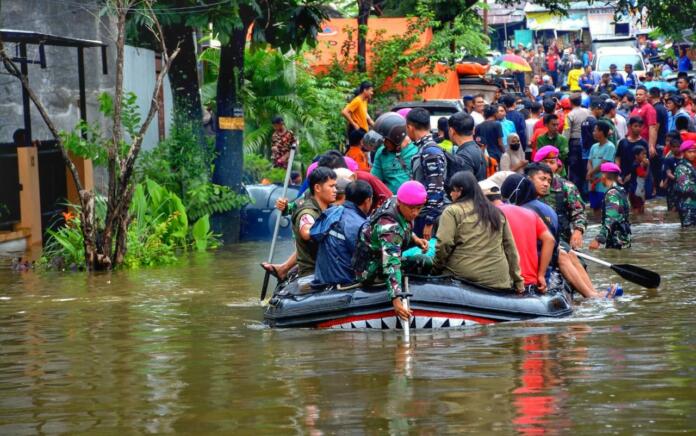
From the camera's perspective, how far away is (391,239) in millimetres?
10945

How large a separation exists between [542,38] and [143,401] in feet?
191

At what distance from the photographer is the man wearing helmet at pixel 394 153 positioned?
12766mm

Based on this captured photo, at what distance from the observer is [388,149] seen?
13.0 m

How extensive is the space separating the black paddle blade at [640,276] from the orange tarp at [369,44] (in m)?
13.8

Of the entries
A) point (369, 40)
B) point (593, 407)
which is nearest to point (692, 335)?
point (593, 407)

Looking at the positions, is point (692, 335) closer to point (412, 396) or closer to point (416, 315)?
point (416, 315)

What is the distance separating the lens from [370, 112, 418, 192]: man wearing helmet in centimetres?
1277

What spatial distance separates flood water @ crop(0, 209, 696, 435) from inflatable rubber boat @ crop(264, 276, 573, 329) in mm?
136

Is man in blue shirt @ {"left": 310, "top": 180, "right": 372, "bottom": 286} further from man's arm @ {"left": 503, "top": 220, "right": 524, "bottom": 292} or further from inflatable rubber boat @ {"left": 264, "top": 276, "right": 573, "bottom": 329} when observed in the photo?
man's arm @ {"left": 503, "top": 220, "right": 524, "bottom": 292}

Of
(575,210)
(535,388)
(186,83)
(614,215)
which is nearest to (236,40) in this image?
(186,83)

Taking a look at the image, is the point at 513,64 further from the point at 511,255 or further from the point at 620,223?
the point at 511,255

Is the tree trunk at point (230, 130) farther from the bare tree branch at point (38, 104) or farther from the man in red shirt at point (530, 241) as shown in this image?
the man in red shirt at point (530, 241)

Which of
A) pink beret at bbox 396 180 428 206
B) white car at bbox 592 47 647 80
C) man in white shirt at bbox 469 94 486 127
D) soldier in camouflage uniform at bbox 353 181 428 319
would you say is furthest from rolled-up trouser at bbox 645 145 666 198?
white car at bbox 592 47 647 80

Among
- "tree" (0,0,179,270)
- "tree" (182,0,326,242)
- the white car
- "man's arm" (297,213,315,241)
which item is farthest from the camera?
the white car
